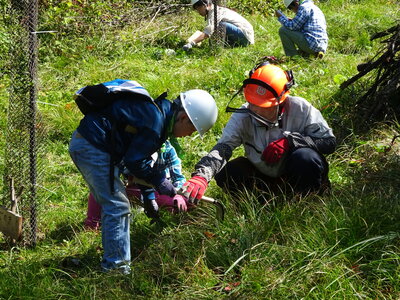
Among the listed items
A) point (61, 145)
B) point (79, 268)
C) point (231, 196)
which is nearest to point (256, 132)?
point (231, 196)

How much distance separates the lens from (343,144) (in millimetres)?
5023

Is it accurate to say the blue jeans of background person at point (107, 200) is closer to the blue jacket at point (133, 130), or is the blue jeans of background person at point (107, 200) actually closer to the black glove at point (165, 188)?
the blue jacket at point (133, 130)

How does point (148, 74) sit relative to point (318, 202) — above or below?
below

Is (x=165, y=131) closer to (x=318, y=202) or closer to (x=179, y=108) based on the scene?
(x=179, y=108)

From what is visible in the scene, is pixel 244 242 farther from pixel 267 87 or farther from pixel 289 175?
pixel 267 87

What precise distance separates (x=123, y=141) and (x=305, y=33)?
519 centimetres

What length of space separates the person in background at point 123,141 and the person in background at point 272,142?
351mm

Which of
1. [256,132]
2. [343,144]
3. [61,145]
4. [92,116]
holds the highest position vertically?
[92,116]

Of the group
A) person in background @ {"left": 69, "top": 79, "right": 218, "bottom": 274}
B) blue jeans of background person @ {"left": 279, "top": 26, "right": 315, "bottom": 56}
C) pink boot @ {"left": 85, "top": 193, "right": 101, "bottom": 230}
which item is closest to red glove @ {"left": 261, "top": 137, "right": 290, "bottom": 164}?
person in background @ {"left": 69, "top": 79, "right": 218, "bottom": 274}

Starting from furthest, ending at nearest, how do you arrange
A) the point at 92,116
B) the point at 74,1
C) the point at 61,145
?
the point at 74,1
the point at 61,145
the point at 92,116

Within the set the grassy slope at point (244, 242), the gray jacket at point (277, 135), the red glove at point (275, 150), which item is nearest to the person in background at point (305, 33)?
the grassy slope at point (244, 242)

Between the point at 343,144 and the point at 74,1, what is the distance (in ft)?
16.9

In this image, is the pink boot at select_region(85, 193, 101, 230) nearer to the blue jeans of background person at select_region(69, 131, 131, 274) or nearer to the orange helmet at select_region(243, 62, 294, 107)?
the blue jeans of background person at select_region(69, 131, 131, 274)

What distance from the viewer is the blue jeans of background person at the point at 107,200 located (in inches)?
135
